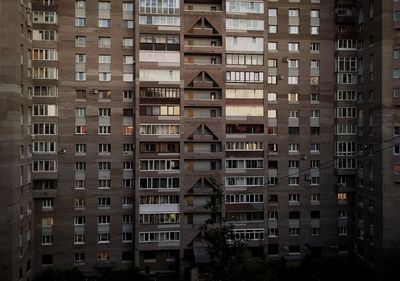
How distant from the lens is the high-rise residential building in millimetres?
39469

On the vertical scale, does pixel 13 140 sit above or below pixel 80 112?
below

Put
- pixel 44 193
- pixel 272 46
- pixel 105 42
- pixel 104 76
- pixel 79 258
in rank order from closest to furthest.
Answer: pixel 44 193 < pixel 79 258 < pixel 104 76 < pixel 105 42 < pixel 272 46

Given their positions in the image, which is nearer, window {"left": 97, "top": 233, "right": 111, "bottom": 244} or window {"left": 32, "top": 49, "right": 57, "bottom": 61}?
window {"left": 32, "top": 49, "right": 57, "bottom": 61}

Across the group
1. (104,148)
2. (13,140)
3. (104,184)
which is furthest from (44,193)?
(13,140)

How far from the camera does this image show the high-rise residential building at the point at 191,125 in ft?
129

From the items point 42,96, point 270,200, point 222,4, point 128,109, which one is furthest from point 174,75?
point 270,200

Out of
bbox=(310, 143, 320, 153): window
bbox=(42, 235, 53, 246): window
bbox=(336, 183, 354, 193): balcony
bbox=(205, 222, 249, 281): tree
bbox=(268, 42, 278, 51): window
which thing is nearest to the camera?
bbox=(205, 222, 249, 281): tree

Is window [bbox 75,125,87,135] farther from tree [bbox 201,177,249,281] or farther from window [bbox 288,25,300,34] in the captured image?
tree [bbox 201,177,249,281]

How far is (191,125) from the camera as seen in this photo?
40531 mm

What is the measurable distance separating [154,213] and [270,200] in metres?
11.0

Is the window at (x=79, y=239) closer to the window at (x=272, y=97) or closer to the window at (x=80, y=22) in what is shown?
the window at (x=80, y=22)

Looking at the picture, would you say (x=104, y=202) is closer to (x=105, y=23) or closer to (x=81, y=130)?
(x=81, y=130)

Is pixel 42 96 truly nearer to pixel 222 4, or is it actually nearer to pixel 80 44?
pixel 80 44

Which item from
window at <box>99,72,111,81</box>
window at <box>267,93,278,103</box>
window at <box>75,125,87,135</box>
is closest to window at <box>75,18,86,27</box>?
window at <box>99,72,111,81</box>
